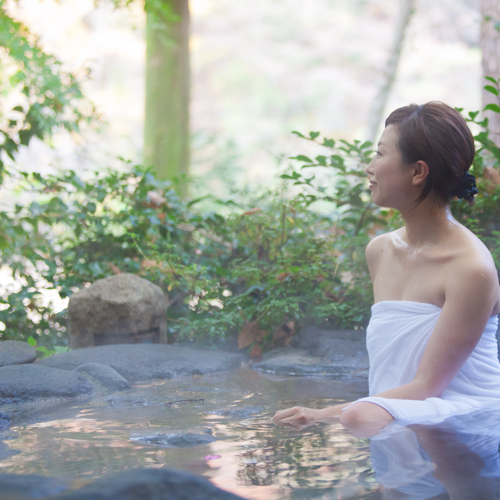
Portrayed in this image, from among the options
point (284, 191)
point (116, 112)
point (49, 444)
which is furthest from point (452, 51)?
point (49, 444)

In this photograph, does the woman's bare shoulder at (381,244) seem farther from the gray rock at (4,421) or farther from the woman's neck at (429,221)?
the gray rock at (4,421)

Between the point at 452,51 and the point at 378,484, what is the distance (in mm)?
20546

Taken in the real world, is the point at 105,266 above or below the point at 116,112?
below

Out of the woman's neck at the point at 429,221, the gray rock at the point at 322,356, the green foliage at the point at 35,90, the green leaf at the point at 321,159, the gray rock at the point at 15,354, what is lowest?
the gray rock at the point at 322,356

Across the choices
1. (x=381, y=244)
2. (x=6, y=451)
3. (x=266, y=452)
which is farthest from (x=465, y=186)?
(x=6, y=451)

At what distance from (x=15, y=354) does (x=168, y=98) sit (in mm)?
4847

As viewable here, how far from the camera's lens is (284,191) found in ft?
15.1

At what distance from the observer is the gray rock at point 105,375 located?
9.82ft

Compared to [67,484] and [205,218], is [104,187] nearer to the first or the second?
[205,218]

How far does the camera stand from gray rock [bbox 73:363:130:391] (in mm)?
2994

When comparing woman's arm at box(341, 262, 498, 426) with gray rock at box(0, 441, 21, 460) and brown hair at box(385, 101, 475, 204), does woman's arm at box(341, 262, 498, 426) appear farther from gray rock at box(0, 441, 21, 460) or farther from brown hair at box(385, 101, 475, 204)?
gray rock at box(0, 441, 21, 460)

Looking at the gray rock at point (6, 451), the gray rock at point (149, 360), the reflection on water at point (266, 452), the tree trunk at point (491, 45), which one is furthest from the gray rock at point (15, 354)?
the tree trunk at point (491, 45)

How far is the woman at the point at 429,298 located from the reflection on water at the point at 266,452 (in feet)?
0.31

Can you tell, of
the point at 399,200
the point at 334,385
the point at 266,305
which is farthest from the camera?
the point at 266,305
